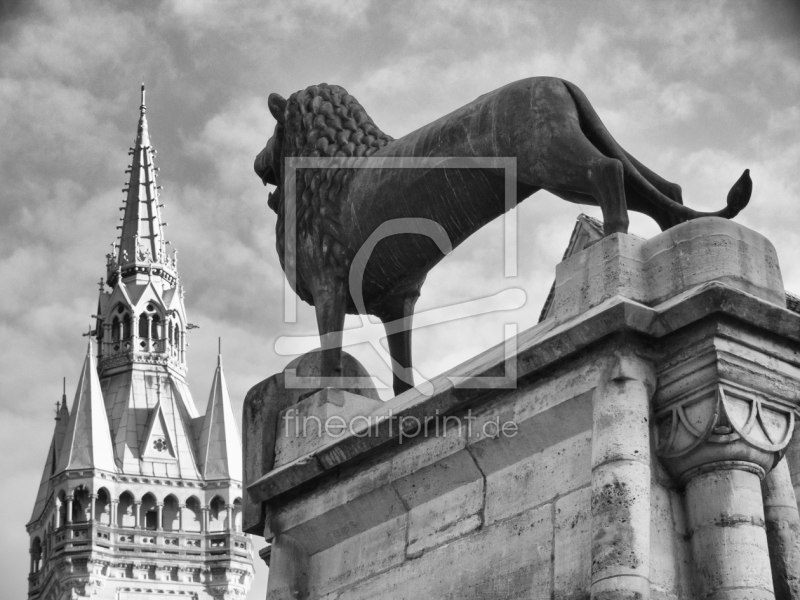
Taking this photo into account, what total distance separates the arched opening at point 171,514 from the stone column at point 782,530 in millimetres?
90025

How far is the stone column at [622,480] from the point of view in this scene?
8023 millimetres

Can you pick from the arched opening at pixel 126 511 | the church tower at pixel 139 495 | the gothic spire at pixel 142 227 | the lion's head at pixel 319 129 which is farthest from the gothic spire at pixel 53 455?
the lion's head at pixel 319 129

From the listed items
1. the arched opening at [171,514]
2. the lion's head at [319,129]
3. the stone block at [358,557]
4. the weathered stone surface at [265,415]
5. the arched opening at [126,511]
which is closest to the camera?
the stone block at [358,557]

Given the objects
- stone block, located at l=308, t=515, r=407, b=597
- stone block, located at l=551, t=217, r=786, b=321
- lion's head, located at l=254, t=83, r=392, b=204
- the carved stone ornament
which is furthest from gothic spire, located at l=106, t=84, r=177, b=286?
the carved stone ornament

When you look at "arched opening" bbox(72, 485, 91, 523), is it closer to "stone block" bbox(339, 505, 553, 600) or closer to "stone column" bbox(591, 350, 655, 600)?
"stone block" bbox(339, 505, 553, 600)

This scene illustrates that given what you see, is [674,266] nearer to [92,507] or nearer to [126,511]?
[92,507]

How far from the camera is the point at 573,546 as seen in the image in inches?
342

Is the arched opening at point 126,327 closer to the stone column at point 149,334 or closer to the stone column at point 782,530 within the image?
the stone column at point 149,334

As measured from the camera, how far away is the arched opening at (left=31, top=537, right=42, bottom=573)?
327 feet

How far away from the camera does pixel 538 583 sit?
29.0 ft

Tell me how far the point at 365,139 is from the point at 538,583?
13.0ft

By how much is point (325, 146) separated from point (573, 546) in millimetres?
4070

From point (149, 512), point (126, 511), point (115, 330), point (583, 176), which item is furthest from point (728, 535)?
point (115, 330)

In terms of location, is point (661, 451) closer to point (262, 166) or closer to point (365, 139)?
point (365, 139)
